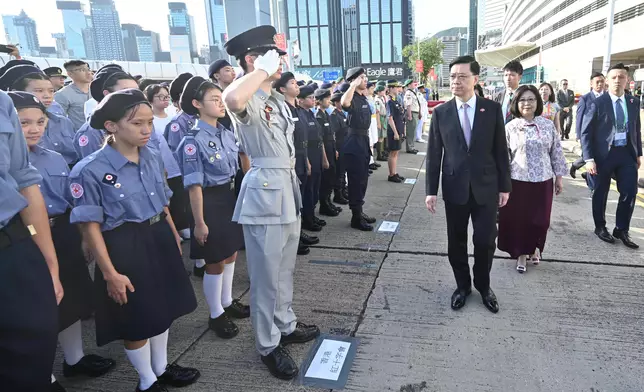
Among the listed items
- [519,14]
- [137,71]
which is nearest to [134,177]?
[137,71]

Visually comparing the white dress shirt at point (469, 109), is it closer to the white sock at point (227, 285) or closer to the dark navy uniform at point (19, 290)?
the white sock at point (227, 285)

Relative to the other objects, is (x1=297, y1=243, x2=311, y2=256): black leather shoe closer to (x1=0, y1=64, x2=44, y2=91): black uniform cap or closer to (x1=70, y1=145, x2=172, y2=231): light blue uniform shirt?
(x1=70, y1=145, x2=172, y2=231): light blue uniform shirt

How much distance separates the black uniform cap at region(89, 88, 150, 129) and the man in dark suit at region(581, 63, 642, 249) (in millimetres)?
4690

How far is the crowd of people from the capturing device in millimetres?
1679

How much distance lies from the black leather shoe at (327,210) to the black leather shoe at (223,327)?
3279mm

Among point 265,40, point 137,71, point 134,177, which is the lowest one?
point 134,177

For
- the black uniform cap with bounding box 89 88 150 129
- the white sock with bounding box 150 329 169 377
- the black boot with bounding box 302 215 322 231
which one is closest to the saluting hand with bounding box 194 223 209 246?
the white sock with bounding box 150 329 169 377

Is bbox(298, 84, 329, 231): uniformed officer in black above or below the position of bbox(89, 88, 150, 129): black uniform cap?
below

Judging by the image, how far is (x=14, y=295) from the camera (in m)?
1.53

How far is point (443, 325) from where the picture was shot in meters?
3.14

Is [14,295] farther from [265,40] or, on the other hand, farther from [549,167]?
[549,167]

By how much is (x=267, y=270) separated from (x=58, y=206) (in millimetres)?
1314

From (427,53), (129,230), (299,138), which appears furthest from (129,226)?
(427,53)

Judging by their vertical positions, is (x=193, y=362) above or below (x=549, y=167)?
below
